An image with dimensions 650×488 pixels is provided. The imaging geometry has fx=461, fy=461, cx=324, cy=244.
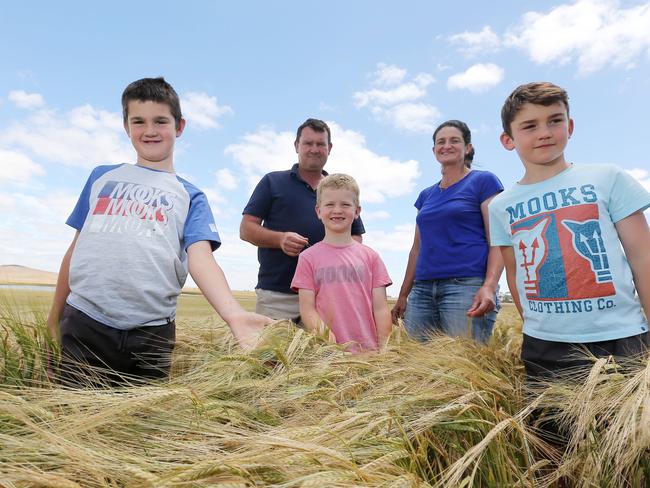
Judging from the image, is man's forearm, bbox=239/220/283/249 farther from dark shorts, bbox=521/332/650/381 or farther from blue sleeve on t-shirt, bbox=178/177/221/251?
dark shorts, bbox=521/332/650/381

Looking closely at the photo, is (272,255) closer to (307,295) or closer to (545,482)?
(307,295)

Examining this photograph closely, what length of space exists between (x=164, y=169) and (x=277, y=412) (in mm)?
1277

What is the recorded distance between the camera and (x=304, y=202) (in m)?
3.36

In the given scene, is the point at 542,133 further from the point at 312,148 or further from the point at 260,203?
the point at 260,203

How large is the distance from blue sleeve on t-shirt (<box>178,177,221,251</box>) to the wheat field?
1.65 ft

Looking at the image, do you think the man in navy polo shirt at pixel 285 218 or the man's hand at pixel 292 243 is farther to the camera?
the man in navy polo shirt at pixel 285 218

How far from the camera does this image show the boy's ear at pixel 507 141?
6.98 ft

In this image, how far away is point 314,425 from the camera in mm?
1185

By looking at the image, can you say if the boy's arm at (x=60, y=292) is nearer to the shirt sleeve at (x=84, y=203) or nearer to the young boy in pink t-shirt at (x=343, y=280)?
the shirt sleeve at (x=84, y=203)

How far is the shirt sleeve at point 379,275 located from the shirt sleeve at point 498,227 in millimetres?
753

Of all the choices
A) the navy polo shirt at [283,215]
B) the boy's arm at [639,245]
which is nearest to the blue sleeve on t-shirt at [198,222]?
the navy polo shirt at [283,215]

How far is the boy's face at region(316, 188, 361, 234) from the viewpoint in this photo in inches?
108

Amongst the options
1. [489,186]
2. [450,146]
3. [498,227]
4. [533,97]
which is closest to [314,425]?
[498,227]

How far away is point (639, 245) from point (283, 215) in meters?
2.21
